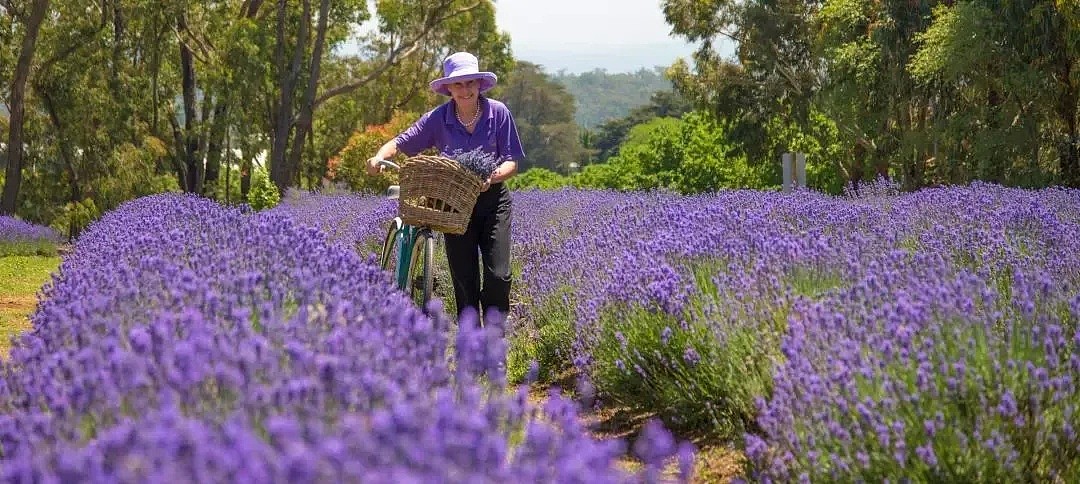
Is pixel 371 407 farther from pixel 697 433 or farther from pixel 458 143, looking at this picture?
pixel 458 143

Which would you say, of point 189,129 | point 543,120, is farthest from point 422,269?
point 543,120

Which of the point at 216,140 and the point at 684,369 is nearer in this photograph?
the point at 684,369

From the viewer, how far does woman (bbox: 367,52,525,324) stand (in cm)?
574

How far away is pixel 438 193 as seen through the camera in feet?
17.8

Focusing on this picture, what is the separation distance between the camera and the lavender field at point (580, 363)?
6.13 feet

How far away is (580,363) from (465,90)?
4.57 ft

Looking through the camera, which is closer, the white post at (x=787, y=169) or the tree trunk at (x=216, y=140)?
the white post at (x=787, y=169)

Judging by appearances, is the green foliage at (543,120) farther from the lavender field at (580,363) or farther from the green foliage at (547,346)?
the lavender field at (580,363)

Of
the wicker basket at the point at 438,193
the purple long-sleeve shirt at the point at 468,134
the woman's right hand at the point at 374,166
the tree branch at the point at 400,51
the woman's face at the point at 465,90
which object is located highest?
the tree branch at the point at 400,51

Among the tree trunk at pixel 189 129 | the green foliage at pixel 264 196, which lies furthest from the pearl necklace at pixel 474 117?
the tree trunk at pixel 189 129

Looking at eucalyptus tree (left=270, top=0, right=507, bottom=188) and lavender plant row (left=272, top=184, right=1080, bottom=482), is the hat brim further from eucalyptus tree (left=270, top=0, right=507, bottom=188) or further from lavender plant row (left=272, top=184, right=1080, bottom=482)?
eucalyptus tree (left=270, top=0, right=507, bottom=188)

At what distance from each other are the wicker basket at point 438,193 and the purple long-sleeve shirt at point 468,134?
10.3 inches

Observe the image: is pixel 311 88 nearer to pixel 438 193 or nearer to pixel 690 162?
pixel 690 162

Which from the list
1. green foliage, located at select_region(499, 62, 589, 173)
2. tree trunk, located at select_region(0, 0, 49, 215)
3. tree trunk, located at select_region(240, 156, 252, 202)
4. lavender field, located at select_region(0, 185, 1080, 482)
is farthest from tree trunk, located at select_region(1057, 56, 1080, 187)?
green foliage, located at select_region(499, 62, 589, 173)
